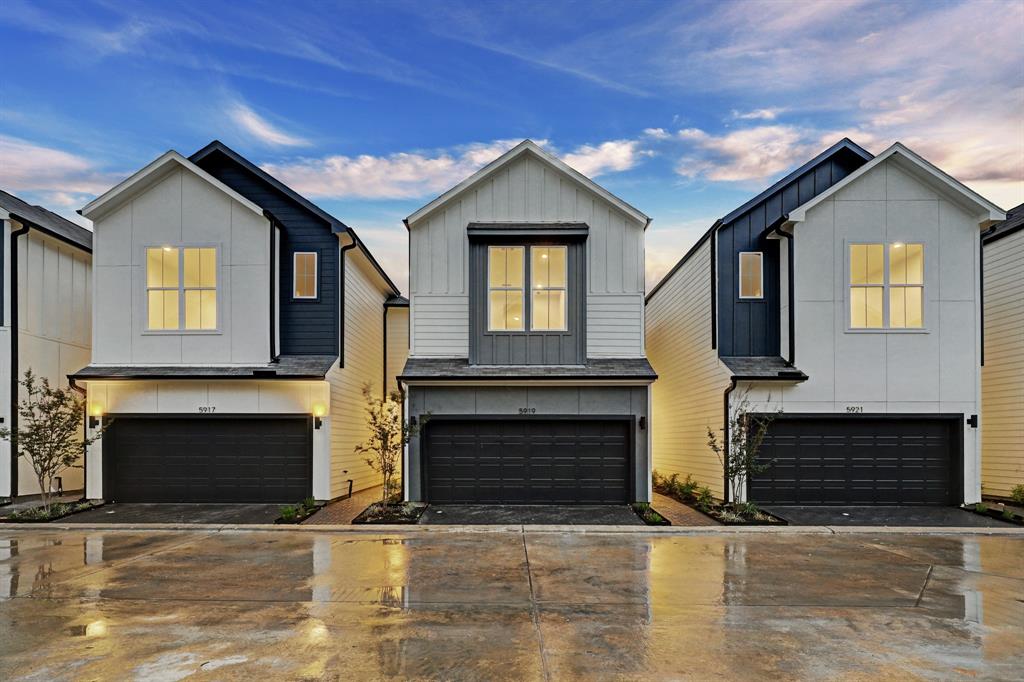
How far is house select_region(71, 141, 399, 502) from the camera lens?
14055mm

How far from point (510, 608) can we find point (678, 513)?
24.5 ft

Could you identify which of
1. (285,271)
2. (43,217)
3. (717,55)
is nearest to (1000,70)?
(717,55)

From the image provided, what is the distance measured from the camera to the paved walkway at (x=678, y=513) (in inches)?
474

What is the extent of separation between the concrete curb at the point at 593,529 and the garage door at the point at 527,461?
234cm

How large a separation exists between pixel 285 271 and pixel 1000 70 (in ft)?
62.3

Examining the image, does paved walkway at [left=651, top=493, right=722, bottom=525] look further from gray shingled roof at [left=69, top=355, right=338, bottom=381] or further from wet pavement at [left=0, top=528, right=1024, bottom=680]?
gray shingled roof at [left=69, top=355, right=338, bottom=381]

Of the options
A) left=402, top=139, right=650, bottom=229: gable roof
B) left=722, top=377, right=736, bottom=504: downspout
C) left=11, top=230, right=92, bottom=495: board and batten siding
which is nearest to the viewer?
left=722, top=377, right=736, bottom=504: downspout

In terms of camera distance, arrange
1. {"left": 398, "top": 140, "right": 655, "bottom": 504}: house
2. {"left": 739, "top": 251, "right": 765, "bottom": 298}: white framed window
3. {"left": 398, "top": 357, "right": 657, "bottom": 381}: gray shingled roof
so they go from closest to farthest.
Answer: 1. {"left": 398, "top": 357, "right": 657, "bottom": 381}: gray shingled roof
2. {"left": 398, "top": 140, "right": 655, "bottom": 504}: house
3. {"left": 739, "top": 251, "right": 765, "bottom": 298}: white framed window

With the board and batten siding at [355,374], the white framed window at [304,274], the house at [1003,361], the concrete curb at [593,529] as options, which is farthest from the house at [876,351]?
the white framed window at [304,274]

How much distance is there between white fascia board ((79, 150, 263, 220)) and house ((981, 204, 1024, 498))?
723 inches

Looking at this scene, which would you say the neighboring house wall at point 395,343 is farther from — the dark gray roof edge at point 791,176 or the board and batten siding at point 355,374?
the dark gray roof edge at point 791,176

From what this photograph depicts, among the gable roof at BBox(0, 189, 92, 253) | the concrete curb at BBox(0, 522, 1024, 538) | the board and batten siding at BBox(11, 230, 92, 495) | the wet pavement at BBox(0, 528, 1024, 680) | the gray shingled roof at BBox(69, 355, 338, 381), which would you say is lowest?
the concrete curb at BBox(0, 522, 1024, 538)

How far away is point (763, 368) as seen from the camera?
13.8 metres

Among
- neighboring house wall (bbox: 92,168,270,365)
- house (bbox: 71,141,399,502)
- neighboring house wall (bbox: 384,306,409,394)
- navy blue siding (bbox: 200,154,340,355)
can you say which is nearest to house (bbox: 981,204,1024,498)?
neighboring house wall (bbox: 384,306,409,394)
